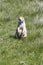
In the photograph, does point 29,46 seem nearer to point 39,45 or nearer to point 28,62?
point 39,45

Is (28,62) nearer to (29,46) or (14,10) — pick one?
(29,46)

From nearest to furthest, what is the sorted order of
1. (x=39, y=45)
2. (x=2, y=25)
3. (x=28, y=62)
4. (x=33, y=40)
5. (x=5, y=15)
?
(x=28, y=62) < (x=39, y=45) < (x=33, y=40) < (x=2, y=25) < (x=5, y=15)

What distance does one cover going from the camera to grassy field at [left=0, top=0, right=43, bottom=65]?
437 inches

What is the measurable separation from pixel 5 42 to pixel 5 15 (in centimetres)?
584

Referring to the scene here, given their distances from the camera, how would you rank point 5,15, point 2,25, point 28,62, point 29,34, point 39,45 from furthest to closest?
point 5,15 < point 2,25 < point 29,34 < point 39,45 < point 28,62

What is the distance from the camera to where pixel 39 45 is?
39.0 feet

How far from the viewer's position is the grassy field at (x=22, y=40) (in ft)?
36.4

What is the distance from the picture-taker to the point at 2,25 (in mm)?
17125

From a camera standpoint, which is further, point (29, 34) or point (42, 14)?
point (42, 14)

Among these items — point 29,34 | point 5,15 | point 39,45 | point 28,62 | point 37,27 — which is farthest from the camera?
point 5,15

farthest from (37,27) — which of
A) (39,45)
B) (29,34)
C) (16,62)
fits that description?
(16,62)

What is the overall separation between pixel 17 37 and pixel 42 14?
13.7 feet

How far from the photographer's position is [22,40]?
1328 centimetres

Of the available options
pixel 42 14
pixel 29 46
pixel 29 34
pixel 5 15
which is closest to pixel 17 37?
pixel 29 34
